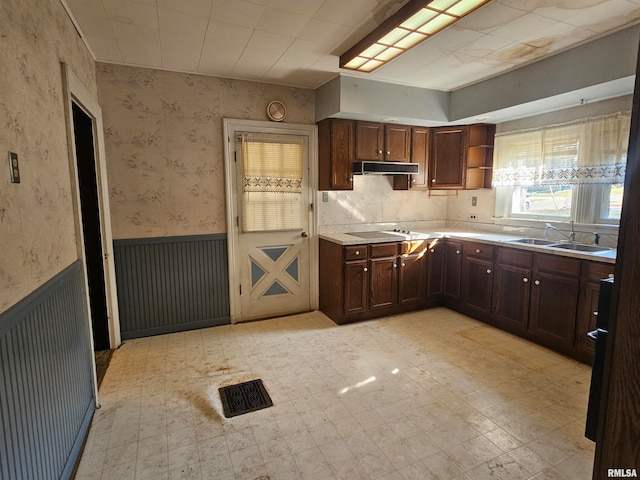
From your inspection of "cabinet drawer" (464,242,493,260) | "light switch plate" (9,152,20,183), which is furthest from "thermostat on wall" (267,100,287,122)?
"light switch plate" (9,152,20,183)

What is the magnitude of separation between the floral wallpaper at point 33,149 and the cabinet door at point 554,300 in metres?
3.51

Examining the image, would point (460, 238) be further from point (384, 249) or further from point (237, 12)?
point (237, 12)

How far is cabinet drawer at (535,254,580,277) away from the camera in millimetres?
2797

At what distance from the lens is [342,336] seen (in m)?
3.38

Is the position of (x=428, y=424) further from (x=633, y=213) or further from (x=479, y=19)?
(x=479, y=19)

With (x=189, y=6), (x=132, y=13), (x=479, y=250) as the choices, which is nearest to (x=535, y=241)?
(x=479, y=250)

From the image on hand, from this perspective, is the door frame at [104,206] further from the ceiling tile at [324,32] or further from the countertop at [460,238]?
the countertop at [460,238]

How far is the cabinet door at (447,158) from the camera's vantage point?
4.05 m

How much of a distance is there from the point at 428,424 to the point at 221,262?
244cm

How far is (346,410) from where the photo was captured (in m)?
2.24

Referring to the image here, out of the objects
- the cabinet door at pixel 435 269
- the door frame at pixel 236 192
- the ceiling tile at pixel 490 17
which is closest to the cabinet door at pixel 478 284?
the cabinet door at pixel 435 269

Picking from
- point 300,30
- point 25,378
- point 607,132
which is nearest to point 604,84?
point 607,132

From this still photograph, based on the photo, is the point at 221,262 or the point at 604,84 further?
the point at 221,262

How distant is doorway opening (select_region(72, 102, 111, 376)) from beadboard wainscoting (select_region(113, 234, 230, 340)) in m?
0.17
